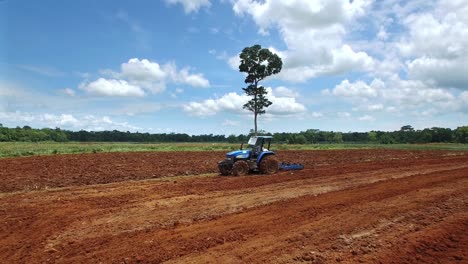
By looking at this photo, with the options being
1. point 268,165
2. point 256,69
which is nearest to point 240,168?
point 268,165

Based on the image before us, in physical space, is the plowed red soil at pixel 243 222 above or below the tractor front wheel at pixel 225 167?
below

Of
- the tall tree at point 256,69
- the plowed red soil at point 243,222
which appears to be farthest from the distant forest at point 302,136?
the plowed red soil at point 243,222

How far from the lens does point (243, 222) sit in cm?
881

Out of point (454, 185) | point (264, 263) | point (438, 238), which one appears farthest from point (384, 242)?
point (454, 185)

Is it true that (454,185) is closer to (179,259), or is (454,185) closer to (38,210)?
(179,259)

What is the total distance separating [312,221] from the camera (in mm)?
8688

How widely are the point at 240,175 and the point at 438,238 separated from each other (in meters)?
11.0

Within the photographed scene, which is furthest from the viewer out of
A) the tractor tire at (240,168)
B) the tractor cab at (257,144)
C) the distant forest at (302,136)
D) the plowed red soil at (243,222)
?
the distant forest at (302,136)

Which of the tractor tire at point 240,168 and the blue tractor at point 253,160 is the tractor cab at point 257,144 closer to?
the blue tractor at point 253,160

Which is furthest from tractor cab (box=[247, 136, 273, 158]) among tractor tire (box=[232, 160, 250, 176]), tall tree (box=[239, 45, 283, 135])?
tall tree (box=[239, 45, 283, 135])

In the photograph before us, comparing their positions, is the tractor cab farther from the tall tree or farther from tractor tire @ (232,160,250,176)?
the tall tree

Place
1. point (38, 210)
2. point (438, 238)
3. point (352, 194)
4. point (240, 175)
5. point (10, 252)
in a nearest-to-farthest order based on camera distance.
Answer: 1. point (10, 252)
2. point (438, 238)
3. point (38, 210)
4. point (352, 194)
5. point (240, 175)

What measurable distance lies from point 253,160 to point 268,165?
0.77 meters

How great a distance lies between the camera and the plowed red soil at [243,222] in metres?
6.86
